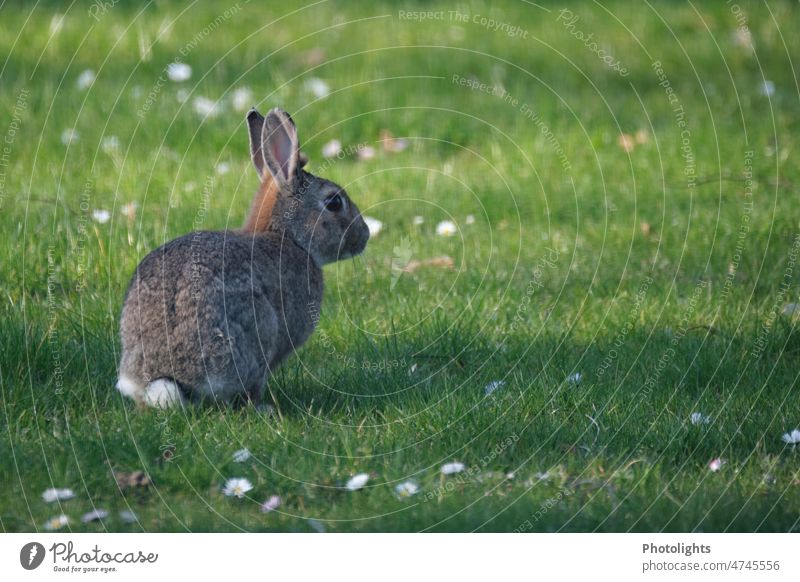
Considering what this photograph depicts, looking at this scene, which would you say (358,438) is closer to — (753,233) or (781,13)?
(753,233)

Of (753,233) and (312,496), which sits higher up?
(753,233)

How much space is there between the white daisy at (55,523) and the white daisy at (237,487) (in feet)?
2.10

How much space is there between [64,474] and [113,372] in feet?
3.32

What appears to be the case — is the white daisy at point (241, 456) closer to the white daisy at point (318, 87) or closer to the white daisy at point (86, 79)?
the white daisy at point (318, 87)

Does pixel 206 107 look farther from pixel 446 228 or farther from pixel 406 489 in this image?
pixel 406 489

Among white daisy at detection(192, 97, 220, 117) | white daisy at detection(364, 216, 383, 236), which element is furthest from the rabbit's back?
white daisy at detection(192, 97, 220, 117)

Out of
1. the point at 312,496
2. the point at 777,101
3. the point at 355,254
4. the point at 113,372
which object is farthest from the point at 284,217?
the point at 777,101

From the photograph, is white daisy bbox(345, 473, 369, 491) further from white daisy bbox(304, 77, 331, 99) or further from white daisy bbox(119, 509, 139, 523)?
white daisy bbox(304, 77, 331, 99)

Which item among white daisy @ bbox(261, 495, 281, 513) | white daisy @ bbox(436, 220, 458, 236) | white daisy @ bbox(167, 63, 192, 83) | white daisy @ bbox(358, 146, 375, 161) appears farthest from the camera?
white daisy @ bbox(167, 63, 192, 83)

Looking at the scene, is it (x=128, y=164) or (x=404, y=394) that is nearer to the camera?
(x=404, y=394)

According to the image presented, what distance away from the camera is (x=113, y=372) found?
6043 millimetres

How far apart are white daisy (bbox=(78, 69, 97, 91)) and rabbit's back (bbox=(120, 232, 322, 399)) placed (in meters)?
4.39

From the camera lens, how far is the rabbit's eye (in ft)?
21.7
